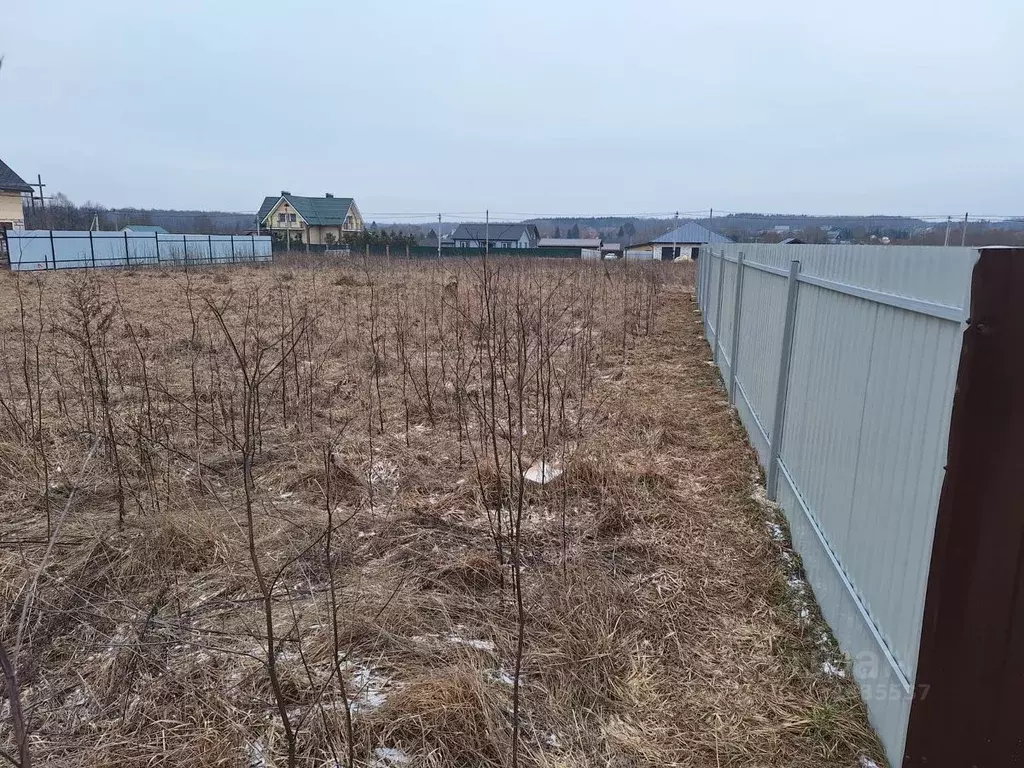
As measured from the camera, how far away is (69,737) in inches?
78.7

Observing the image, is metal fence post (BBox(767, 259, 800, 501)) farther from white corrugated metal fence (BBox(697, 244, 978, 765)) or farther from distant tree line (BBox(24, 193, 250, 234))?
distant tree line (BBox(24, 193, 250, 234))

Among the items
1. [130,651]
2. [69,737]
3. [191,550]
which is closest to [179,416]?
[191,550]

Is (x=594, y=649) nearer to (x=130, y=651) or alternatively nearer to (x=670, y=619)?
→ (x=670, y=619)

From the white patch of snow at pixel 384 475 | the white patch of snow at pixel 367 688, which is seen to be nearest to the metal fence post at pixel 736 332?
the white patch of snow at pixel 384 475

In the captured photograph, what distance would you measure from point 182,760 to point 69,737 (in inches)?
16.5

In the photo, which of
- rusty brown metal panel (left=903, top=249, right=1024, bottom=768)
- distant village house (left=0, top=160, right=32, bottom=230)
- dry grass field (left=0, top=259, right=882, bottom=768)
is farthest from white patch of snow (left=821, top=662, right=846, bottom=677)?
distant village house (left=0, top=160, right=32, bottom=230)

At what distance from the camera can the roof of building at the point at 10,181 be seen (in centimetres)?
3108

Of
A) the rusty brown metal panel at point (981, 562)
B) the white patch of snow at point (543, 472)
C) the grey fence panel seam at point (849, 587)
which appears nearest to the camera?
the rusty brown metal panel at point (981, 562)

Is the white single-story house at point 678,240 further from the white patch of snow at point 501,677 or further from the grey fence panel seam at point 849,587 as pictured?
the white patch of snow at point 501,677

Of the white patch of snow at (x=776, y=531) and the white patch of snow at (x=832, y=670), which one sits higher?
the white patch of snow at (x=776, y=531)

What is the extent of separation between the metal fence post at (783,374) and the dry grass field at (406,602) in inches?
8.7

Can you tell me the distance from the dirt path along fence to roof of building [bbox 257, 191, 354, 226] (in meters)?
53.7

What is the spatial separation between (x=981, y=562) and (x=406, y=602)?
1.96 m

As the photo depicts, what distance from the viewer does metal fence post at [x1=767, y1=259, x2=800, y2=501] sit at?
3.57 m
